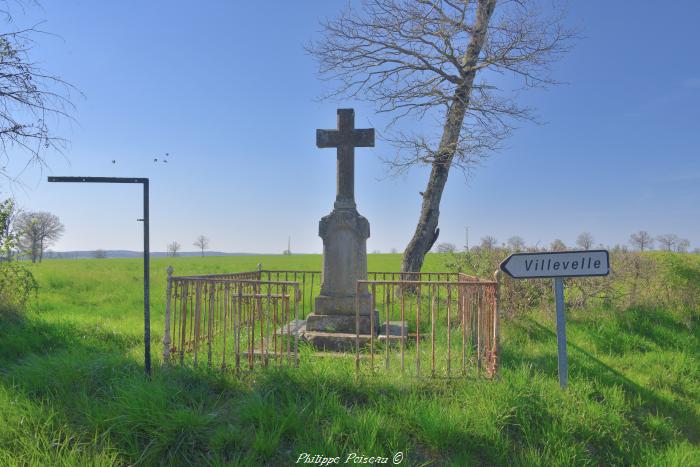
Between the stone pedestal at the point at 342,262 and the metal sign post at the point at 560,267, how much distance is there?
2.70m

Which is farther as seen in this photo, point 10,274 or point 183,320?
point 10,274

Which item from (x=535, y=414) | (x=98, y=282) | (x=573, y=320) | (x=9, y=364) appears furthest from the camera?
(x=98, y=282)

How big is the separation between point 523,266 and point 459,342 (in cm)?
202

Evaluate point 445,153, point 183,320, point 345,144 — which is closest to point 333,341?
point 183,320

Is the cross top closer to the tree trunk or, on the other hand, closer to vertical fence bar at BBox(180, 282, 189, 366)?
vertical fence bar at BBox(180, 282, 189, 366)

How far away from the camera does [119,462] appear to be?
10.7ft

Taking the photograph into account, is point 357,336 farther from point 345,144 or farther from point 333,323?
point 345,144

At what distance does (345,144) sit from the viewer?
22.7 feet

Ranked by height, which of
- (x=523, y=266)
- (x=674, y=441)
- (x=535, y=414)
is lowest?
(x=674, y=441)

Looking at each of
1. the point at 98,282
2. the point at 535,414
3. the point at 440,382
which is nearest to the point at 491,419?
the point at 535,414

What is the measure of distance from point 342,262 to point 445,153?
5104 mm

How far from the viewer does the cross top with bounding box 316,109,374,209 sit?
6.80 m

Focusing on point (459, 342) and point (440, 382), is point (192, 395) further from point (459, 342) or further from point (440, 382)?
point (459, 342)

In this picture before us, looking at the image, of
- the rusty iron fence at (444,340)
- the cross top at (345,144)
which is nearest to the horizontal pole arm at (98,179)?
the rusty iron fence at (444,340)
